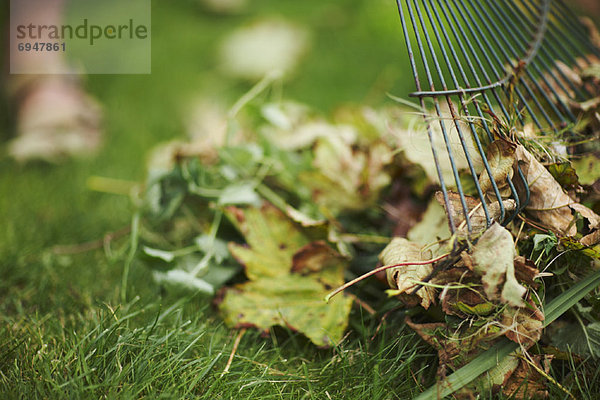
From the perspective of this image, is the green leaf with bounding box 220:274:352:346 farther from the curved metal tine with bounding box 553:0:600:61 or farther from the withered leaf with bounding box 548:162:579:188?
the curved metal tine with bounding box 553:0:600:61

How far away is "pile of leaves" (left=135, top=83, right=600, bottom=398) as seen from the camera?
0.75 metres

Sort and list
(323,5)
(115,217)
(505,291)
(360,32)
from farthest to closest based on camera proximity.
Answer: (323,5) → (360,32) → (115,217) → (505,291)

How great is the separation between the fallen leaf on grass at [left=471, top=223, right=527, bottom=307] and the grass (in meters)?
0.21

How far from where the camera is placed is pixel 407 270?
79cm

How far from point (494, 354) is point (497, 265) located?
0.17 meters

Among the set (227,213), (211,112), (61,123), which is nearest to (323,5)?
(211,112)

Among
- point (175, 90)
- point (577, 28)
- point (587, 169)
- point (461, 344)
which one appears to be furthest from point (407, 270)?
point (175, 90)

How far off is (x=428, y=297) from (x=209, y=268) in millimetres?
522

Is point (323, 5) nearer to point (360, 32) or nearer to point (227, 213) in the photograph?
point (360, 32)

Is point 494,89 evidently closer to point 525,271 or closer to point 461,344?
point 525,271

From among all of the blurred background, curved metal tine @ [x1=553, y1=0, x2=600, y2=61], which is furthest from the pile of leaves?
curved metal tine @ [x1=553, y1=0, x2=600, y2=61]

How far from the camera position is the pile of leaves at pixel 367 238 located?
0.75 metres

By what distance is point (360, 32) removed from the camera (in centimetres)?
259

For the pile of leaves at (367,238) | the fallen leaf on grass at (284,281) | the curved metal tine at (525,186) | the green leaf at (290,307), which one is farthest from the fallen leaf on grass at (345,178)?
the curved metal tine at (525,186)
